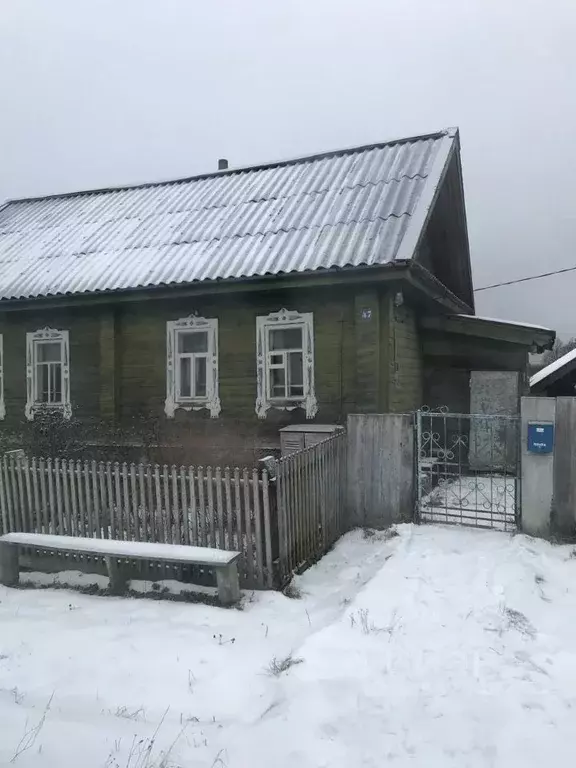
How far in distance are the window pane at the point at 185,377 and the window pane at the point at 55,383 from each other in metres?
2.91

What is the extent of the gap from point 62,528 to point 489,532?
4963mm

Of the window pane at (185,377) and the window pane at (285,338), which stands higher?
the window pane at (285,338)

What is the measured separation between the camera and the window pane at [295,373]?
410 inches

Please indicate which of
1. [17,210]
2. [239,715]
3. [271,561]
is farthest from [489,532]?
[17,210]

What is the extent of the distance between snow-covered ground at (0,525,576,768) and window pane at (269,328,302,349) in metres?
5.14

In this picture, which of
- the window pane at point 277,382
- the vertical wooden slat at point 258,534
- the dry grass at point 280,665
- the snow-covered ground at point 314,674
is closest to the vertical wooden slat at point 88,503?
the snow-covered ground at point 314,674

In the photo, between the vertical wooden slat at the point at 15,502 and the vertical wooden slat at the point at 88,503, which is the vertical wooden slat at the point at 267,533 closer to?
the vertical wooden slat at the point at 88,503

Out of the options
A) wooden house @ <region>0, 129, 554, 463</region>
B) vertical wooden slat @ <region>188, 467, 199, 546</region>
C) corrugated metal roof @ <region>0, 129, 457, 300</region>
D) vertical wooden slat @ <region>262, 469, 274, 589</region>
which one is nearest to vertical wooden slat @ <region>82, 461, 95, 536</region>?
vertical wooden slat @ <region>188, 467, 199, 546</region>

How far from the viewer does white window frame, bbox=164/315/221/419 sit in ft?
35.8

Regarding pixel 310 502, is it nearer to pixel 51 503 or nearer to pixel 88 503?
pixel 88 503

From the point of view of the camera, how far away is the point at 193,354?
1115 cm

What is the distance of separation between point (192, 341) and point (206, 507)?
5533mm

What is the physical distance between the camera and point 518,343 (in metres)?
10.7

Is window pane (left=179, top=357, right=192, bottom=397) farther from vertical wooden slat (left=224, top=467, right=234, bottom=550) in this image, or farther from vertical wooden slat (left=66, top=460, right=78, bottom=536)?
vertical wooden slat (left=224, top=467, right=234, bottom=550)
